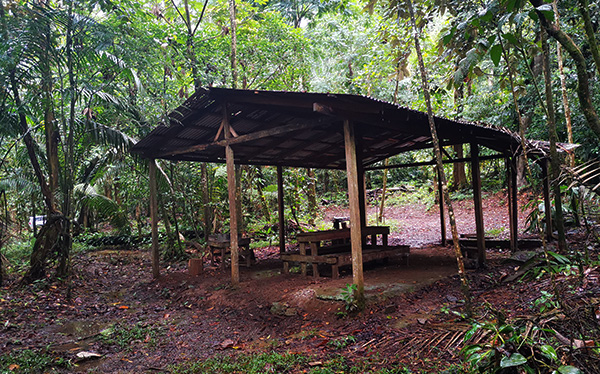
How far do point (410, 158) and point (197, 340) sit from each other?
59.7 feet

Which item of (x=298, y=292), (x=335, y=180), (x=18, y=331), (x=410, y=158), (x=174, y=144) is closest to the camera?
(x=18, y=331)

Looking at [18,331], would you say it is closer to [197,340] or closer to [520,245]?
[197,340]

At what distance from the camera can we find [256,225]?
15.7 metres

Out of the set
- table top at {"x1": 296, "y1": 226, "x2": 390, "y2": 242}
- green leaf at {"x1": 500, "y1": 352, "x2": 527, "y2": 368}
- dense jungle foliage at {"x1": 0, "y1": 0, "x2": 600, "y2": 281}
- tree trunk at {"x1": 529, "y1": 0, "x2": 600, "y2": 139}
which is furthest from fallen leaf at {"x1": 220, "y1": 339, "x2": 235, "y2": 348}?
tree trunk at {"x1": 529, "y1": 0, "x2": 600, "y2": 139}

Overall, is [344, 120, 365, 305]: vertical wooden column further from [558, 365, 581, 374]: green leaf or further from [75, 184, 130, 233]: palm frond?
[75, 184, 130, 233]: palm frond

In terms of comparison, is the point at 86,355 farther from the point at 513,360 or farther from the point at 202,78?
the point at 202,78

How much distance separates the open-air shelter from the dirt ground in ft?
2.38

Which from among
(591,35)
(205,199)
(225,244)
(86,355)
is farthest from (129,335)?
(205,199)

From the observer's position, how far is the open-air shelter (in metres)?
5.81

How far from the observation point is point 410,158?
70.2ft

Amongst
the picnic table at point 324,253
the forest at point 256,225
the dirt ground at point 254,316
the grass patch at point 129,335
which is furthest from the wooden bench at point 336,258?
the grass patch at point 129,335

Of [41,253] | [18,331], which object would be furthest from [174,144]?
[18,331]

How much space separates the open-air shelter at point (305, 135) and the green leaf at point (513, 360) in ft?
10.1

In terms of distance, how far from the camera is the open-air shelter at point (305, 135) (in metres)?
5.81
